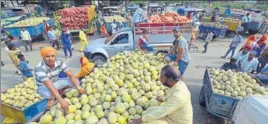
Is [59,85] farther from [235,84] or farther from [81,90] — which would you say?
[235,84]

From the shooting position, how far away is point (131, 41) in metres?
9.85

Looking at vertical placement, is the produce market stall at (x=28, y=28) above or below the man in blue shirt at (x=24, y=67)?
above

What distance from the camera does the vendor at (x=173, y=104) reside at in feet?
9.46

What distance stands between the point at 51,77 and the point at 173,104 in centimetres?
246

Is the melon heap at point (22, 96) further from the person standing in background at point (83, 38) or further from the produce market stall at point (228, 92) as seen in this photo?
the person standing in background at point (83, 38)

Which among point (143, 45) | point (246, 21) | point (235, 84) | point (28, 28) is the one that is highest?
point (246, 21)

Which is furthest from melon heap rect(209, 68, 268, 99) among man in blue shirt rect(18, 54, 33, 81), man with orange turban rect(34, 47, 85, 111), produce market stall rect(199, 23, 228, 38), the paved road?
produce market stall rect(199, 23, 228, 38)

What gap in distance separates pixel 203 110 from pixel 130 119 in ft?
13.1

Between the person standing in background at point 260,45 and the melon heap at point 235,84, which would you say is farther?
the person standing in background at point 260,45

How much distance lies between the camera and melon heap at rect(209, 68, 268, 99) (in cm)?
522

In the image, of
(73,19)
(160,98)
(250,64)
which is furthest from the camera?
(73,19)

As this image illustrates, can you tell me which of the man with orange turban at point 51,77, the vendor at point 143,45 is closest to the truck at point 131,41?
→ the vendor at point 143,45

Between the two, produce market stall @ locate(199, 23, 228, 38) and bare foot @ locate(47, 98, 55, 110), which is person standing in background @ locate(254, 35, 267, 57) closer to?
produce market stall @ locate(199, 23, 228, 38)

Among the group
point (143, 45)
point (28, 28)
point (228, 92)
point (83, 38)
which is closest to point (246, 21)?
point (143, 45)
